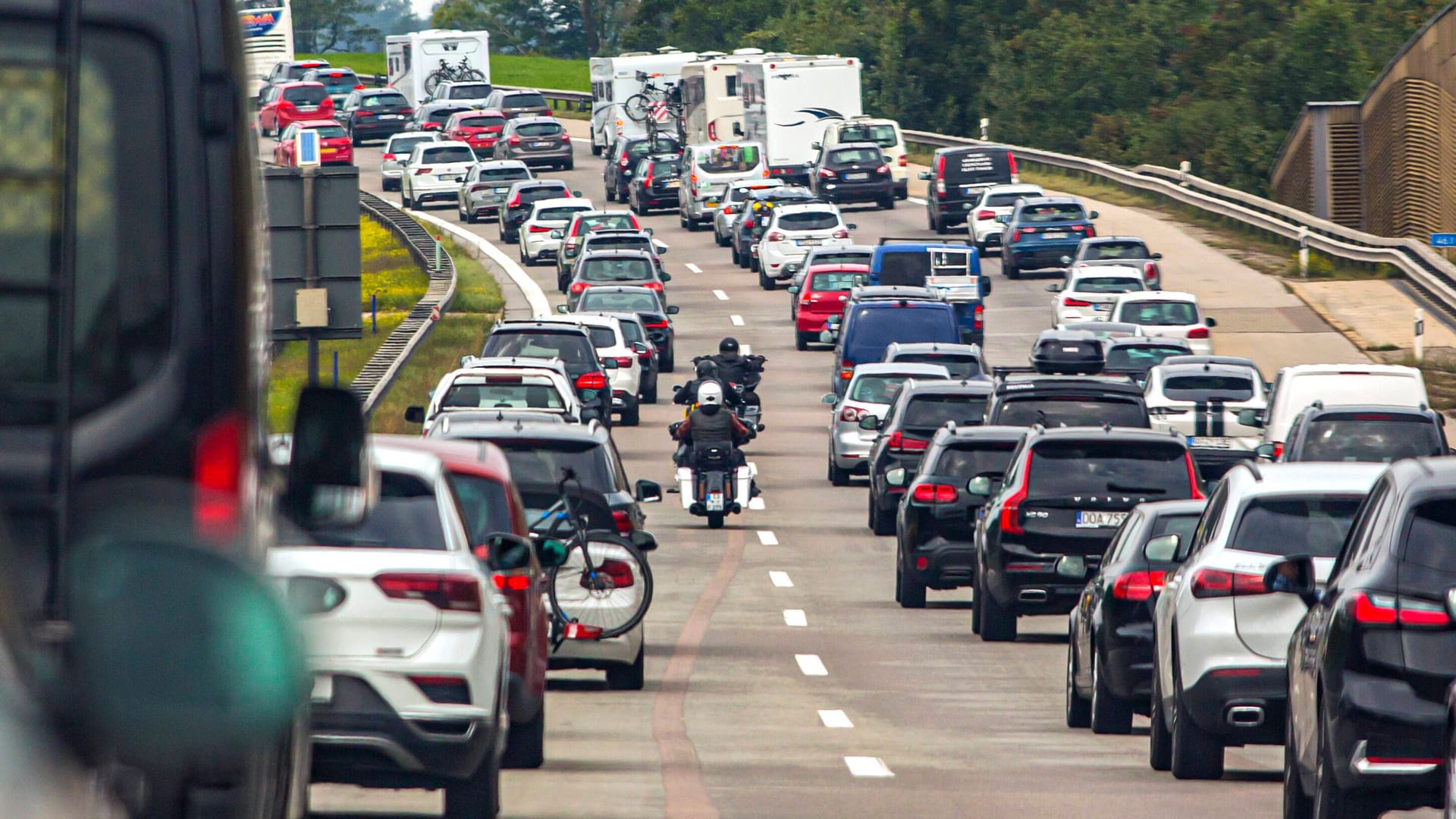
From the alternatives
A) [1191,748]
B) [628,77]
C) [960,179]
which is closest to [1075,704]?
[1191,748]

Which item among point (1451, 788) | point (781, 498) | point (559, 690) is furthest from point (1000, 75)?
point (1451, 788)

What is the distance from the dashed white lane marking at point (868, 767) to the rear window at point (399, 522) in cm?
326

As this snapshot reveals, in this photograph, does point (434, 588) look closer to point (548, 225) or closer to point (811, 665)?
point (811, 665)

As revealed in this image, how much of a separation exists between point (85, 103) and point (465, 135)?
8095 centimetres

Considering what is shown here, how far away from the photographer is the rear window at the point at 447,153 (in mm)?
76750

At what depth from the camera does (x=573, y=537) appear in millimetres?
16219

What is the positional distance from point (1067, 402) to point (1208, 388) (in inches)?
273

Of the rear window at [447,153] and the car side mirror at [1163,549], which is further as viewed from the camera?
the rear window at [447,153]

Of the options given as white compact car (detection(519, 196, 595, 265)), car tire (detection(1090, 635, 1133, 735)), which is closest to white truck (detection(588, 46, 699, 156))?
white compact car (detection(519, 196, 595, 265))

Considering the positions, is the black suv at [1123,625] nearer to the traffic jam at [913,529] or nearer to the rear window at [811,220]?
the traffic jam at [913,529]

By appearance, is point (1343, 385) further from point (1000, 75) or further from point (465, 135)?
point (1000, 75)

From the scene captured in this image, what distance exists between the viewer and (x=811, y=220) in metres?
56.3

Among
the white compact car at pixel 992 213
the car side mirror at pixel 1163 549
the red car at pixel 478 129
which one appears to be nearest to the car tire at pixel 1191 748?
the car side mirror at pixel 1163 549

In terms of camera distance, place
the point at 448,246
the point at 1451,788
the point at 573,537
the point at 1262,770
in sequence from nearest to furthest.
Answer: the point at 1451,788
the point at 1262,770
the point at 573,537
the point at 448,246
